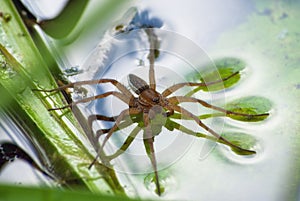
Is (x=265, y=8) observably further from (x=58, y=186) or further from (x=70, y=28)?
(x=58, y=186)

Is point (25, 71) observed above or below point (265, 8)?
above

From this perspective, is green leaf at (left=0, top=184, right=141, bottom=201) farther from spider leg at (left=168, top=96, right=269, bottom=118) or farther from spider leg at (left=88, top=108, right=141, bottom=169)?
spider leg at (left=168, top=96, right=269, bottom=118)

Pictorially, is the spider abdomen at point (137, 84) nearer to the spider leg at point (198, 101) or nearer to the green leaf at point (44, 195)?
the spider leg at point (198, 101)

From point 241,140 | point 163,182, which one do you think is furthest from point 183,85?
point 163,182

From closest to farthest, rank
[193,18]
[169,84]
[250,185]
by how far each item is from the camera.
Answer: [250,185], [169,84], [193,18]

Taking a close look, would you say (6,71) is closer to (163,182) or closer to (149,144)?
(149,144)

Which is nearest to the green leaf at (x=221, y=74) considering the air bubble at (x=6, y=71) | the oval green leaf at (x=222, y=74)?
the oval green leaf at (x=222, y=74)

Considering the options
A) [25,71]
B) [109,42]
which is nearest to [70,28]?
[109,42]
